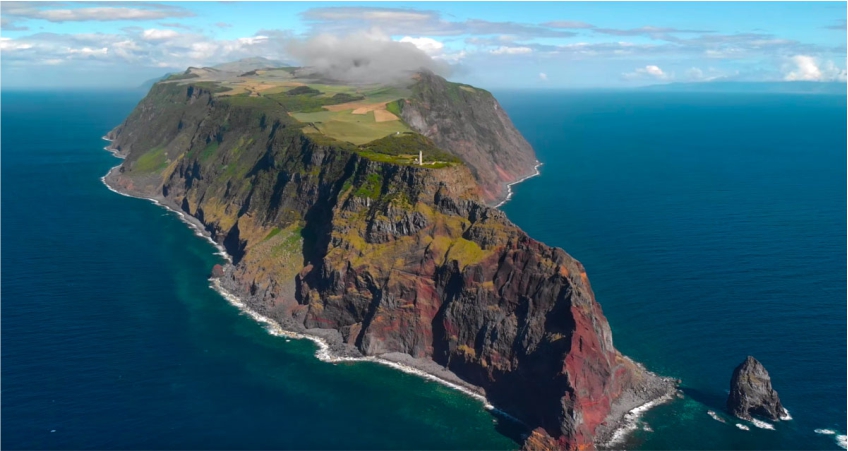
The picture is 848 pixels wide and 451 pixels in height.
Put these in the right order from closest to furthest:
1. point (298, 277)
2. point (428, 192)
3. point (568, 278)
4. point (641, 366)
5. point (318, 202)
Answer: point (568, 278) < point (641, 366) < point (428, 192) < point (298, 277) < point (318, 202)

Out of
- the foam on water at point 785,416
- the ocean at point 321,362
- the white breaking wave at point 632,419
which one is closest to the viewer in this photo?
the ocean at point 321,362

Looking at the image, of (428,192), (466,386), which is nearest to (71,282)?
(428,192)

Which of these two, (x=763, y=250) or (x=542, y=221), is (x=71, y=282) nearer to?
(x=542, y=221)

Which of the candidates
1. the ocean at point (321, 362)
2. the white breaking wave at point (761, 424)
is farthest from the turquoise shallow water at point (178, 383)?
the white breaking wave at point (761, 424)

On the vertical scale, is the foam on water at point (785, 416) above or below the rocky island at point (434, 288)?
below

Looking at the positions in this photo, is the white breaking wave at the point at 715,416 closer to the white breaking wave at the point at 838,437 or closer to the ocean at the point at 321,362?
the ocean at the point at 321,362

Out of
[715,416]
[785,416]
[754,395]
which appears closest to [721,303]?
[785,416]

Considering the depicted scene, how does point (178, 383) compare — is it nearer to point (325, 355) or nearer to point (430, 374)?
point (325, 355)

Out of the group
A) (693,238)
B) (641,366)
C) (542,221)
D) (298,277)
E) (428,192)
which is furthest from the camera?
(542,221)
